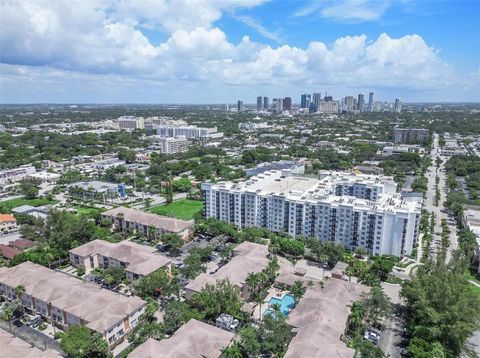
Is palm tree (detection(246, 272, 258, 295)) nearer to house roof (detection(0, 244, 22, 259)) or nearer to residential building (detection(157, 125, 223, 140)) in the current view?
house roof (detection(0, 244, 22, 259))

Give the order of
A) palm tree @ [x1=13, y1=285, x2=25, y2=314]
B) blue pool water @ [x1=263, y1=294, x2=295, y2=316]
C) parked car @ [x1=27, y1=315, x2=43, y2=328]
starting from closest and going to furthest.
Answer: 1. parked car @ [x1=27, y1=315, x2=43, y2=328]
2. palm tree @ [x1=13, y1=285, x2=25, y2=314]
3. blue pool water @ [x1=263, y1=294, x2=295, y2=316]

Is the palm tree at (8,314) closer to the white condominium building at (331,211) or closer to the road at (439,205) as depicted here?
the white condominium building at (331,211)

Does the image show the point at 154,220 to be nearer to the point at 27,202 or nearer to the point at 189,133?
the point at 27,202

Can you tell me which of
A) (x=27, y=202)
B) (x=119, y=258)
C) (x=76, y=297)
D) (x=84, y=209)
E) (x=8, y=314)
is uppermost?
(x=76, y=297)

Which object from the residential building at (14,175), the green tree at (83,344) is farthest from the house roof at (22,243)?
the residential building at (14,175)

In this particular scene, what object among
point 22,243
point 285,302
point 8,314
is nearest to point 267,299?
point 285,302

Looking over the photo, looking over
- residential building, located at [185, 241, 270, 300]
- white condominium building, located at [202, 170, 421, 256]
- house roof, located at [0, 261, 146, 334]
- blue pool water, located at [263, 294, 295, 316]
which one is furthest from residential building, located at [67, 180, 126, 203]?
blue pool water, located at [263, 294, 295, 316]

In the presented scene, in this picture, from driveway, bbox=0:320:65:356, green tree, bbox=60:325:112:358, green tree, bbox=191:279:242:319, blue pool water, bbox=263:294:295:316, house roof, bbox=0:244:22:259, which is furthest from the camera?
house roof, bbox=0:244:22:259
